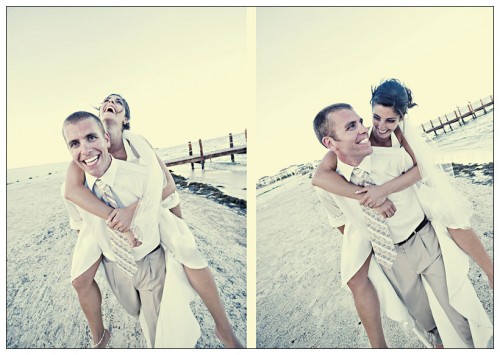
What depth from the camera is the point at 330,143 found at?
3590 millimetres

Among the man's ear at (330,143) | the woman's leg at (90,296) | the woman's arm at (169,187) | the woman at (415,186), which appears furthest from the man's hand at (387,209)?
the woman's leg at (90,296)

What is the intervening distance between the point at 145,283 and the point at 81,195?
0.63 meters

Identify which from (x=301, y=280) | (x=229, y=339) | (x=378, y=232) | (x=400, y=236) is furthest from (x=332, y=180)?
(x=229, y=339)

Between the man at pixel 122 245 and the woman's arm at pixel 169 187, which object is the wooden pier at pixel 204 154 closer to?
the woman's arm at pixel 169 187

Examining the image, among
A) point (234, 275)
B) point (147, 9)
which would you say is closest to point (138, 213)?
point (234, 275)

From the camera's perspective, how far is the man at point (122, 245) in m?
3.55

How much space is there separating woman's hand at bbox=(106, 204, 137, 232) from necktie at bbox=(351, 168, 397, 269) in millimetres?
1309

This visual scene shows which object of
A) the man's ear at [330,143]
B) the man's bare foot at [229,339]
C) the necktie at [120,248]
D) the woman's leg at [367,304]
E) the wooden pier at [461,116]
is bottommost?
the man's bare foot at [229,339]

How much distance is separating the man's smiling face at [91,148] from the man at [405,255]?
1267mm

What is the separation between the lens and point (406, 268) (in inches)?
140

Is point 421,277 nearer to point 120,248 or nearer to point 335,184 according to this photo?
point 335,184

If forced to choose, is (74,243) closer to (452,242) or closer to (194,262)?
(194,262)

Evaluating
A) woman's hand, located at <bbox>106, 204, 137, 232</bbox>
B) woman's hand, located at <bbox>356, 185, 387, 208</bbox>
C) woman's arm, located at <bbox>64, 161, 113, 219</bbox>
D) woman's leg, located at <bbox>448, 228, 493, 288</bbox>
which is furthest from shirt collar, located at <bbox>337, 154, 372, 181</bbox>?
woman's arm, located at <bbox>64, 161, 113, 219</bbox>
